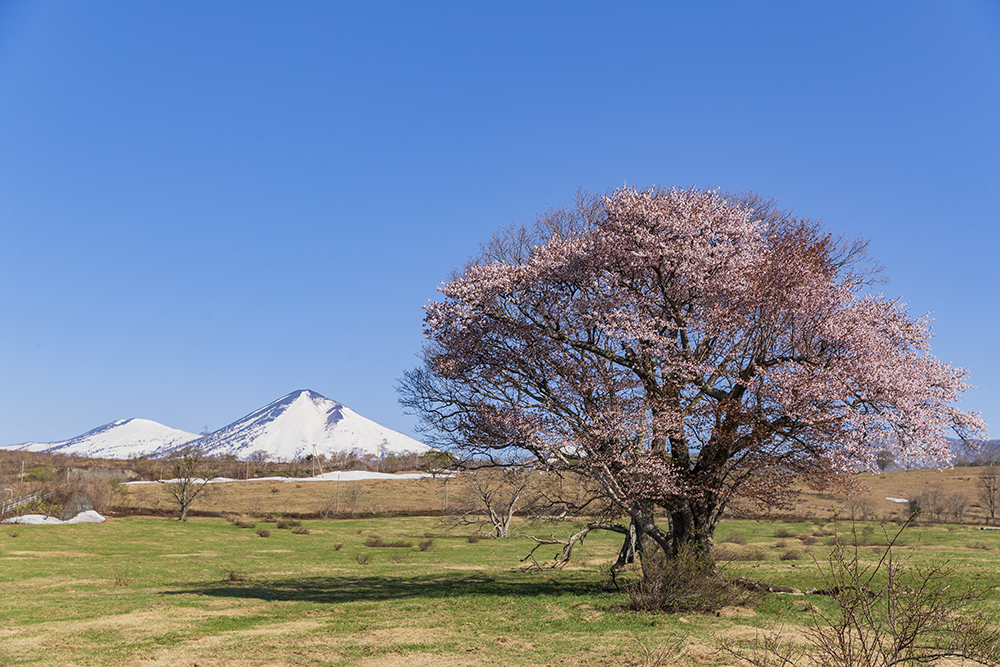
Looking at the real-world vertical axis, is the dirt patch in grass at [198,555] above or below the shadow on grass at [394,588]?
below

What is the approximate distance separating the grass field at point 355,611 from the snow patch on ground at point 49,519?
1666 centimetres

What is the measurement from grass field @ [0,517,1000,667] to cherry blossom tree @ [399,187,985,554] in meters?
3.43

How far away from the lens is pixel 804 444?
62.7 feet

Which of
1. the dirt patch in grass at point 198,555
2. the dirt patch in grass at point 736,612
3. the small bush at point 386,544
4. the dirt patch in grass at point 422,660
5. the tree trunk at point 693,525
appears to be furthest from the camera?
the small bush at point 386,544

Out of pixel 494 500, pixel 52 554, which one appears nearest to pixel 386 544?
pixel 494 500

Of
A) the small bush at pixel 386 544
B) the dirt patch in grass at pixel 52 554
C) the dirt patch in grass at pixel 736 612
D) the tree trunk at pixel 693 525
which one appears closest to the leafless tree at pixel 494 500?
the small bush at pixel 386 544

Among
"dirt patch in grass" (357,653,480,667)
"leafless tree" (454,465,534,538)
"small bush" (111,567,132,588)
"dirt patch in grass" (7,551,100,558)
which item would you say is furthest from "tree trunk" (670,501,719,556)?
"dirt patch in grass" (7,551,100,558)

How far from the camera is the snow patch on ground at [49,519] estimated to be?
2351 inches

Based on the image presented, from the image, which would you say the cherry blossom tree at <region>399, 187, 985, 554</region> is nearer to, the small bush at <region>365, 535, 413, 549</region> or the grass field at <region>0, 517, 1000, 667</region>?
the grass field at <region>0, 517, 1000, 667</region>

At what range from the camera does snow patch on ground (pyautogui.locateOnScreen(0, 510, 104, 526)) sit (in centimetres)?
5972

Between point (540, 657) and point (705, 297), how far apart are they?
1079 cm

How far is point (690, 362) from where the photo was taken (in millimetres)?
19031

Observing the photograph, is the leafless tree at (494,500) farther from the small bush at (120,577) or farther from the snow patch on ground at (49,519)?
the snow patch on ground at (49,519)

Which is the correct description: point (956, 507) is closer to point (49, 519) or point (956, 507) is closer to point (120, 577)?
point (120, 577)
